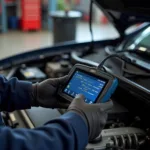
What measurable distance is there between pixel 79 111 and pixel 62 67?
78 cm

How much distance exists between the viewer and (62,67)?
1.63 m

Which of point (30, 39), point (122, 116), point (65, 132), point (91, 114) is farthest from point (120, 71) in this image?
point (30, 39)

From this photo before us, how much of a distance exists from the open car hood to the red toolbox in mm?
4345

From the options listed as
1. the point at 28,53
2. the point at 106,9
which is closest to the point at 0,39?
the point at 28,53

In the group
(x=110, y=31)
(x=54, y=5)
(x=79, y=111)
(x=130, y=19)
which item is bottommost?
(x=110, y=31)

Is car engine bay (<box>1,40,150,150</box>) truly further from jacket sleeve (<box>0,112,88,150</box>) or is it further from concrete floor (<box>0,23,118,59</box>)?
concrete floor (<box>0,23,118,59</box>)

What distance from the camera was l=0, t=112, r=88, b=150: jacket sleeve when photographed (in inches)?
30.0

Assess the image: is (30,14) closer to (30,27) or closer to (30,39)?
(30,27)

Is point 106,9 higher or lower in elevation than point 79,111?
higher

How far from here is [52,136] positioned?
31.2 inches

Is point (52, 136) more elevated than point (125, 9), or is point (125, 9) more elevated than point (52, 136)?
point (125, 9)

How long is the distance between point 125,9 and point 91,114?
0.71 meters

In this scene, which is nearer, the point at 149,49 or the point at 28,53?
the point at 149,49

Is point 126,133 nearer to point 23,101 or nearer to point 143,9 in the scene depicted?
point 23,101
